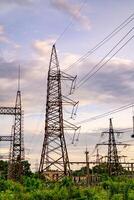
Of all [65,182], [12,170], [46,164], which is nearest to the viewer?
[46,164]

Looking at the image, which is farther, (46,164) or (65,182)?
(65,182)

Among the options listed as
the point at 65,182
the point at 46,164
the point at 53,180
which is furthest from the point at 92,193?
the point at 53,180

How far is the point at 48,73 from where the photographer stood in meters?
47.4

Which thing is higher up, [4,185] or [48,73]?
[48,73]

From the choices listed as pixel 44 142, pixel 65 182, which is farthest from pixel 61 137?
pixel 65 182

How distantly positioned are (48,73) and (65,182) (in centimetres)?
1089

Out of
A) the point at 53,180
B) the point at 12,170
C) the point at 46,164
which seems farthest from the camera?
the point at 12,170

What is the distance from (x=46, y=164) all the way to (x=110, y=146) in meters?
36.8

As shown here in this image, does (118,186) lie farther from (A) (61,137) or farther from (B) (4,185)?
(B) (4,185)

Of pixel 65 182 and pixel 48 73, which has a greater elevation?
pixel 48 73

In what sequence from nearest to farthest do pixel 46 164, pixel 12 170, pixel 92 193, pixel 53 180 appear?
pixel 92 193
pixel 46 164
pixel 53 180
pixel 12 170

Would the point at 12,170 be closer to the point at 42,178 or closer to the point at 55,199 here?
the point at 42,178

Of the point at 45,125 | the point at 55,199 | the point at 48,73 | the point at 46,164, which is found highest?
the point at 48,73

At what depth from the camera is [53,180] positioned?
163 feet
